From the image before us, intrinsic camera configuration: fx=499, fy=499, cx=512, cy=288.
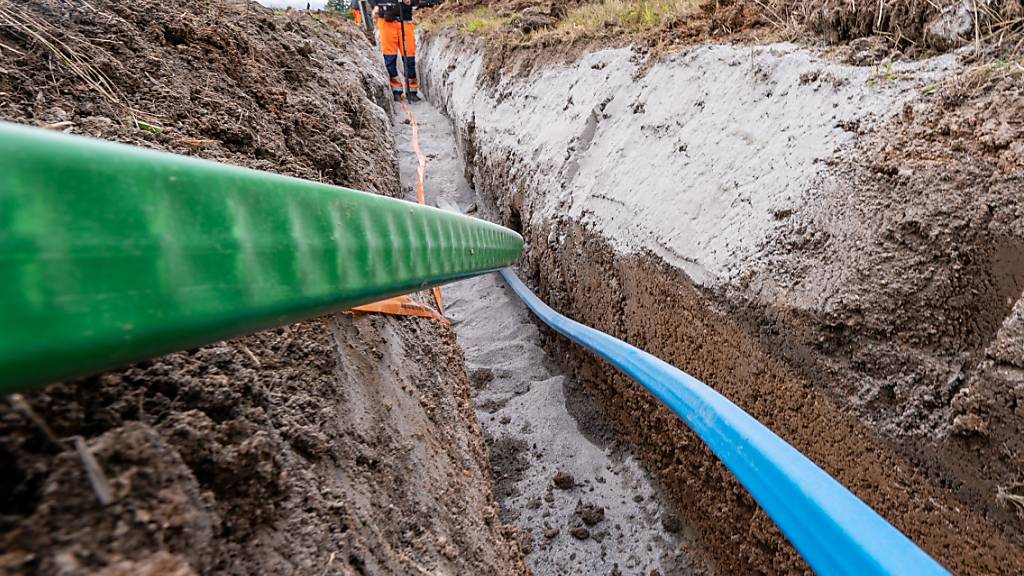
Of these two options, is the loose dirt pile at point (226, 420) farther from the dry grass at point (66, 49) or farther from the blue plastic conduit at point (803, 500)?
the blue plastic conduit at point (803, 500)

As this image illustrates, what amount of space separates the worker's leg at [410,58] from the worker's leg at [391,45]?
0.16m

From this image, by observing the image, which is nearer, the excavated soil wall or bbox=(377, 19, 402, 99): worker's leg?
the excavated soil wall

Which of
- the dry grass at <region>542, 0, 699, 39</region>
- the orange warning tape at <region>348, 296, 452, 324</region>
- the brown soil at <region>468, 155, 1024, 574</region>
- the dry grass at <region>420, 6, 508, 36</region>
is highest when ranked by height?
the dry grass at <region>420, 6, 508, 36</region>

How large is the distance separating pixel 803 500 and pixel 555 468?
1.49 meters

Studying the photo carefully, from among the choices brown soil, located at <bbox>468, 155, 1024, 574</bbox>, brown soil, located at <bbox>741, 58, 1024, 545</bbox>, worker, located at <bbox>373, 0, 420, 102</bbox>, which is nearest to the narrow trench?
brown soil, located at <bbox>468, 155, 1024, 574</bbox>

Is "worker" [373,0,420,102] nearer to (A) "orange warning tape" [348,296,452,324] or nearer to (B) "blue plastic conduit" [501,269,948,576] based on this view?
(A) "orange warning tape" [348,296,452,324]

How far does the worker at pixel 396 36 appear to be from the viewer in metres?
7.61

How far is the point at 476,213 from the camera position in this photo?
186 inches

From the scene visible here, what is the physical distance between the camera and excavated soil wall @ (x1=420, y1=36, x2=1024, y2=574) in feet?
3.94

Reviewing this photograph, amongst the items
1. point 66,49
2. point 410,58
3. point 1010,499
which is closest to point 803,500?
point 1010,499

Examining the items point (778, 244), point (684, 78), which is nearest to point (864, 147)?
point (778, 244)

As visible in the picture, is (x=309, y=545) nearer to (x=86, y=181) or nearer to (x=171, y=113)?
(x=86, y=181)

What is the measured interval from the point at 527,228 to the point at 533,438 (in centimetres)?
135

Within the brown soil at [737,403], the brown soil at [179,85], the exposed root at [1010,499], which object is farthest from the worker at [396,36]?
the exposed root at [1010,499]
